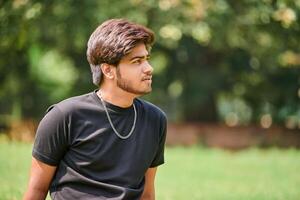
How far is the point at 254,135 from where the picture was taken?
2000 cm

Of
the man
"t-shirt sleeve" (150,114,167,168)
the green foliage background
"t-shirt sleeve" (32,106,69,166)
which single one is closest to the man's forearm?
the man

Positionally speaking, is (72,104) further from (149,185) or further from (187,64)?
(187,64)

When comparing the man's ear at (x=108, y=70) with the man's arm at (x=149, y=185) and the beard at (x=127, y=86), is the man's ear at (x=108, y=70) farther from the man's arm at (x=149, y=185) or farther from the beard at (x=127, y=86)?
the man's arm at (x=149, y=185)

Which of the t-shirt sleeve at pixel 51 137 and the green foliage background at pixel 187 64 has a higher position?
the t-shirt sleeve at pixel 51 137

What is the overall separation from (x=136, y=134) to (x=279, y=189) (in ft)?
15.6

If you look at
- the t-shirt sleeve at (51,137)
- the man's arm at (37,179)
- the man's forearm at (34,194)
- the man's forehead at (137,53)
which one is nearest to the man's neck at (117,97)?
the man's forehead at (137,53)

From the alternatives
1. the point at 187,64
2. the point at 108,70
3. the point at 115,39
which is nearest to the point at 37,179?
the point at 108,70

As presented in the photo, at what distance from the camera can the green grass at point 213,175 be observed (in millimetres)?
7438

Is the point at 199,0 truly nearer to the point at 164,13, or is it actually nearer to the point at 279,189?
the point at 164,13

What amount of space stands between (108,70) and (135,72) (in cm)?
18

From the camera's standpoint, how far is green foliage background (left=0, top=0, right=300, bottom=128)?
1330cm

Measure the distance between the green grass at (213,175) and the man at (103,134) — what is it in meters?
2.27

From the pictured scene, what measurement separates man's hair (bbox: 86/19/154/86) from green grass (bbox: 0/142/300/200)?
2.62 metres

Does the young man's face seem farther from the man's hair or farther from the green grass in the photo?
the green grass
